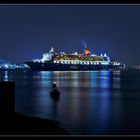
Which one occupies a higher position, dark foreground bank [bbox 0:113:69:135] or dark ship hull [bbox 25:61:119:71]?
dark ship hull [bbox 25:61:119:71]

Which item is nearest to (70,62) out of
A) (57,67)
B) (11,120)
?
(57,67)

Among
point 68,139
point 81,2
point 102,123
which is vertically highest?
point 81,2

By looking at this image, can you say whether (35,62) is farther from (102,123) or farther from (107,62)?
(102,123)

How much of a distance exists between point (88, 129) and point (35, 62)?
180ft

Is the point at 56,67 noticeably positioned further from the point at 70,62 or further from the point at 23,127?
the point at 23,127

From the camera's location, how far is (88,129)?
9188 mm

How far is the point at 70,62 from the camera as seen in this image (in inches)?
2502

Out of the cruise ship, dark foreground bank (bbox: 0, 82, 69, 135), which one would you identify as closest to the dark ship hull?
the cruise ship

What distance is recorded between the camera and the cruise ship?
62681 mm

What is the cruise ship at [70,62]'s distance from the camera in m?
62.7

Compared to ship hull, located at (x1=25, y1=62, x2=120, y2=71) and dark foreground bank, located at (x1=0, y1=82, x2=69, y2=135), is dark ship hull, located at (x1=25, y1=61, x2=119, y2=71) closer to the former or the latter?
ship hull, located at (x1=25, y1=62, x2=120, y2=71)

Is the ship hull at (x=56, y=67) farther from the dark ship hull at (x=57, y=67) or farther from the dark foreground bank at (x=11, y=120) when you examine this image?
the dark foreground bank at (x=11, y=120)

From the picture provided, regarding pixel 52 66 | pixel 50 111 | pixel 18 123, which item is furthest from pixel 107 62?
pixel 18 123

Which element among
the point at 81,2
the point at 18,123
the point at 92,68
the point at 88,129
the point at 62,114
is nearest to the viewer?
the point at 81,2
